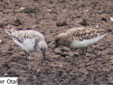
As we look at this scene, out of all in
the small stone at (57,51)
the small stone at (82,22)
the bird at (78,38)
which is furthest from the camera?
the small stone at (82,22)

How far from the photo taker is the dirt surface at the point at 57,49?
7801 mm

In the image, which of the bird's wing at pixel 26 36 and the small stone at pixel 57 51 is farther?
the small stone at pixel 57 51

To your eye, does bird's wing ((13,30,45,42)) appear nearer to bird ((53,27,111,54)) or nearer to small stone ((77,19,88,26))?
bird ((53,27,111,54))

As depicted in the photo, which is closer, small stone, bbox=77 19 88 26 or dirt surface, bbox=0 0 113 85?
dirt surface, bbox=0 0 113 85

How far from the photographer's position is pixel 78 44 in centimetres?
827

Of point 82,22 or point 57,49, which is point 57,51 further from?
point 82,22

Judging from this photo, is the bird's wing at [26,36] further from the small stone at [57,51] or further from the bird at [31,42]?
the small stone at [57,51]

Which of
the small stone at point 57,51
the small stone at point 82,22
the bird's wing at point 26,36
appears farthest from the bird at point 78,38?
the small stone at point 82,22

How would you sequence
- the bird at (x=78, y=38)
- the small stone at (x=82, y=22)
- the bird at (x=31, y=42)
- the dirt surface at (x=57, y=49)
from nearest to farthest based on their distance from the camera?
the dirt surface at (x=57, y=49), the bird at (x=31, y=42), the bird at (x=78, y=38), the small stone at (x=82, y=22)

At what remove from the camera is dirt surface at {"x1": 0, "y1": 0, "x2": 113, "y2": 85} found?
780 centimetres

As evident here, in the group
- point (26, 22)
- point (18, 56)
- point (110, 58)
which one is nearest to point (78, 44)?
point (110, 58)

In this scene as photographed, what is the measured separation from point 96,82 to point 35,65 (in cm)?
151

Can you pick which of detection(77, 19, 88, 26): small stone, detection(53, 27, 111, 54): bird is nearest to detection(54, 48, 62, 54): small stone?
detection(53, 27, 111, 54): bird

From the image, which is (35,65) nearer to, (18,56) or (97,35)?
(18,56)
